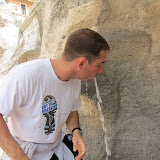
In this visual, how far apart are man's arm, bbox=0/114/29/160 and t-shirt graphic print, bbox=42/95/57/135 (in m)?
0.15

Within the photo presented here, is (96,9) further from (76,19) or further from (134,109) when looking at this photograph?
(134,109)

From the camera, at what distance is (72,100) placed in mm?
993

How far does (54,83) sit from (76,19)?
71cm

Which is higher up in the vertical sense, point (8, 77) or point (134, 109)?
point (8, 77)

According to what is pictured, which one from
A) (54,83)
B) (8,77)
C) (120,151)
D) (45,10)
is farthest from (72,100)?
(45,10)

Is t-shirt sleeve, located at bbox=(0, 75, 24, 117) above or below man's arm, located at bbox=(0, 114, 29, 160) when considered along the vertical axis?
above

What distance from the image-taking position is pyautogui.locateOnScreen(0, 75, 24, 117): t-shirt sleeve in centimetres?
72

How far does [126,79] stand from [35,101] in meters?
0.75

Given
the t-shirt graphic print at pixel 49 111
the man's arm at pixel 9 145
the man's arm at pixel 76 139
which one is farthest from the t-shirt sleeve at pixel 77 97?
the man's arm at pixel 9 145

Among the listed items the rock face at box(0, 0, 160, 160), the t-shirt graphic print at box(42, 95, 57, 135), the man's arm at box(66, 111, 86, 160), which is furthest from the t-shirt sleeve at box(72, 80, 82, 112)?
the rock face at box(0, 0, 160, 160)

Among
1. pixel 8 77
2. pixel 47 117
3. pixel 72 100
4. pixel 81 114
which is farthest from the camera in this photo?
pixel 81 114

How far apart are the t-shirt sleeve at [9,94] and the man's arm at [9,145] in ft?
0.16

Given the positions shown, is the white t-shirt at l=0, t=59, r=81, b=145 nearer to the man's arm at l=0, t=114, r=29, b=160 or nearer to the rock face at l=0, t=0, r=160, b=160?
the man's arm at l=0, t=114, r=29, b=160

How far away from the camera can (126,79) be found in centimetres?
134
